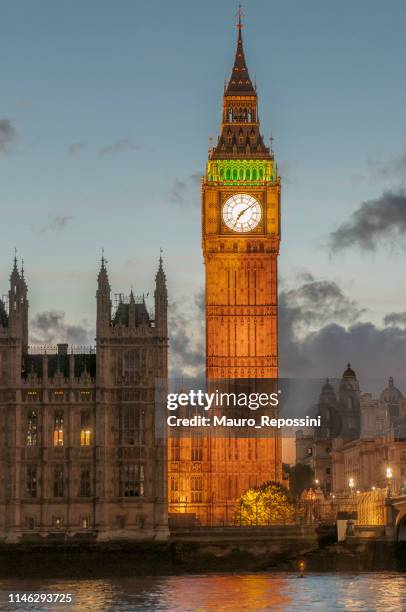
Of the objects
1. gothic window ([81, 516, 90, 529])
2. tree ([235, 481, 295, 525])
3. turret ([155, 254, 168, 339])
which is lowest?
gothic window ([81, 516, 90, 529])

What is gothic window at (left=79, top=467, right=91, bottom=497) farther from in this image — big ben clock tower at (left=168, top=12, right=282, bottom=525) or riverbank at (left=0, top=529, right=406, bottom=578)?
big ben clock tower at (left=168, top=12, right=282, bottom=525)

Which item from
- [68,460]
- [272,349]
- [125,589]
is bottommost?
[125,589]

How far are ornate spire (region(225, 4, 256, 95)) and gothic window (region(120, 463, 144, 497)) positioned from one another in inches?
2575

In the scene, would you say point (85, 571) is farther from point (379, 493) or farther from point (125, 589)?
point (379, 493)

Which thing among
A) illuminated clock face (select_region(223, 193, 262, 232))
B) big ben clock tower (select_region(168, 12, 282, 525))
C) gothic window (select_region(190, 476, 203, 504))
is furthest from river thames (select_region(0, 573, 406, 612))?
illuminated clock face (select_region(223, 193, 262, 232))

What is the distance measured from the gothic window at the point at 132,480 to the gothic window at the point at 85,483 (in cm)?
288

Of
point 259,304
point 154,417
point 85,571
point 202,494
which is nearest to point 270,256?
point 259,304

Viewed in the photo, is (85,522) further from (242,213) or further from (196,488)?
(242,213)

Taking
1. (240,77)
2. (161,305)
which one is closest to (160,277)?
(161,305)

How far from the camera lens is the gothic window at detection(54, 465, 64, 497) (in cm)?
13775

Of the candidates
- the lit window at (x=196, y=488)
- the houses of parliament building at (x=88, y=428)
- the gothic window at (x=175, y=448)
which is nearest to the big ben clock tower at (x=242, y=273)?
the gothic window at (x=175, y=448)

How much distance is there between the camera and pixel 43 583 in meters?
124

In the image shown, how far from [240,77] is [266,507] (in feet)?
190

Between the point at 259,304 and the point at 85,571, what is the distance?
2241 inches
